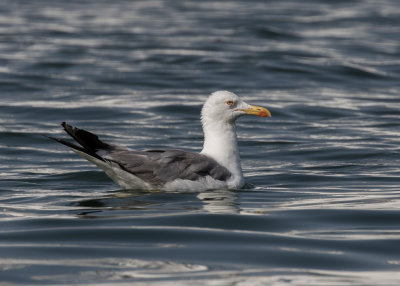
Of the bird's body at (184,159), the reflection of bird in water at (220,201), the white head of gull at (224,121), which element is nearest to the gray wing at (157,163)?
the bird's body at (184,159)

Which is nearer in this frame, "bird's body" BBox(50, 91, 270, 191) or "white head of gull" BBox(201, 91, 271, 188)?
"bird's body" BBox(50, 91, 270, 191)

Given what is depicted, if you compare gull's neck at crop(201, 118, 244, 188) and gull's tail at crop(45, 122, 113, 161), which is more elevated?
gull's tail at crop(45, 122, 113, 161)

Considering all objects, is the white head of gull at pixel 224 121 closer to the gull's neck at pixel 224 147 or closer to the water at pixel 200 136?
the gull's neck at pixel 224 147

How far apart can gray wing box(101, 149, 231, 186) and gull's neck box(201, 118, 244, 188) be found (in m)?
0.40

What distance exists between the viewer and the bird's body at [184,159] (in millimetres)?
11555

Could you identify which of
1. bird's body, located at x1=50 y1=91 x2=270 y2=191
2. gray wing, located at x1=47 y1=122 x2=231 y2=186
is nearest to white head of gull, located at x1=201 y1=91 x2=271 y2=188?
bird's body, located at x1=50 y1=91 x2=270 y2=191

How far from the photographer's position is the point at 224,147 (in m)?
12.6

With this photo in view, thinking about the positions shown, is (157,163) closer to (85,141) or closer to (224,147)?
(85,141)

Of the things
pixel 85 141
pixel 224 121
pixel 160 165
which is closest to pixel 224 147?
pixel 224 121

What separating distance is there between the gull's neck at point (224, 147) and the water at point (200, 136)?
28 cm

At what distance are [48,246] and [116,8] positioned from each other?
29.5 meters

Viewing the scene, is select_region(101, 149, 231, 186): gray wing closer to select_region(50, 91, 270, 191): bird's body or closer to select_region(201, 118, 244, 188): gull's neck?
select_region(50, 91, 270, 191): bird's body

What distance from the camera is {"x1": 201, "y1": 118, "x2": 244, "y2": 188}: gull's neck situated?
40.8 ft

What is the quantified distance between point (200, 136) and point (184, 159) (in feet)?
19.9
